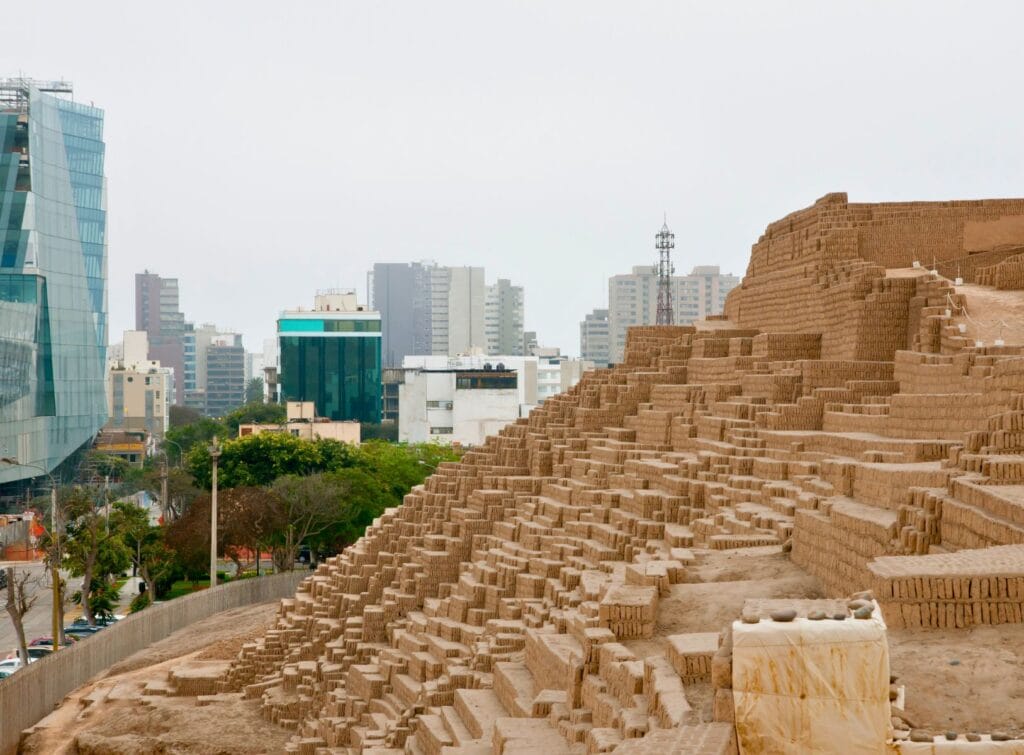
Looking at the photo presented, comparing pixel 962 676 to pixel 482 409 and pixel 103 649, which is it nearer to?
pixel 103 649

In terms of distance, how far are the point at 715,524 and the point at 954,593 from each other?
27.1 feet

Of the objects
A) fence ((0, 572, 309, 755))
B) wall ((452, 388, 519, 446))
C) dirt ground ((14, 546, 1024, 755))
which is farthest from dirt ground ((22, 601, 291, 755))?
wall ((452, 388, 519, 446))

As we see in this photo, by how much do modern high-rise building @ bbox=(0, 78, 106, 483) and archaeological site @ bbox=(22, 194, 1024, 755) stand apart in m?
23.9

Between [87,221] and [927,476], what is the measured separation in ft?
184

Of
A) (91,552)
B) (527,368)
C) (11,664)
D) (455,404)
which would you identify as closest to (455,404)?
(455,404)

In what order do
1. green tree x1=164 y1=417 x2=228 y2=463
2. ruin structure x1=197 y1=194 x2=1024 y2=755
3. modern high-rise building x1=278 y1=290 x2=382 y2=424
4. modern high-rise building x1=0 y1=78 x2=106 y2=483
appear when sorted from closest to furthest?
ruin structure x1=197 y1=194 x2=1024 y2=755, modern high-rise building x1=0 y1=78 x2=106 y2=483, green tree x1=164 y1=417 x2=228 y2=463, modern high-rise building x1=278 y1=290 x2=382 y2=424

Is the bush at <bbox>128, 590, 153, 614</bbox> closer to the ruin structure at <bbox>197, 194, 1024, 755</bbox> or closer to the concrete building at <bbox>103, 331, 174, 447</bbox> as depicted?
the ruin structure at <bbox>197, 194, 1024, 755</bbox>

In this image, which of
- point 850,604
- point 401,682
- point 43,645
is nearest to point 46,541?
point 43,645

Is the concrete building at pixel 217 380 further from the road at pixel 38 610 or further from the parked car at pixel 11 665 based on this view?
the parked car at pixel 11 665

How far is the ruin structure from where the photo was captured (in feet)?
42.8

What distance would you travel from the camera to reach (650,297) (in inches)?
5463

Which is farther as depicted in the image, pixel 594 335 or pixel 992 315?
pixel 594 335

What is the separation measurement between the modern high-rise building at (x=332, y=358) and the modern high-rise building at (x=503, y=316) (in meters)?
58.2

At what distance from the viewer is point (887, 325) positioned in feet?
89.1
